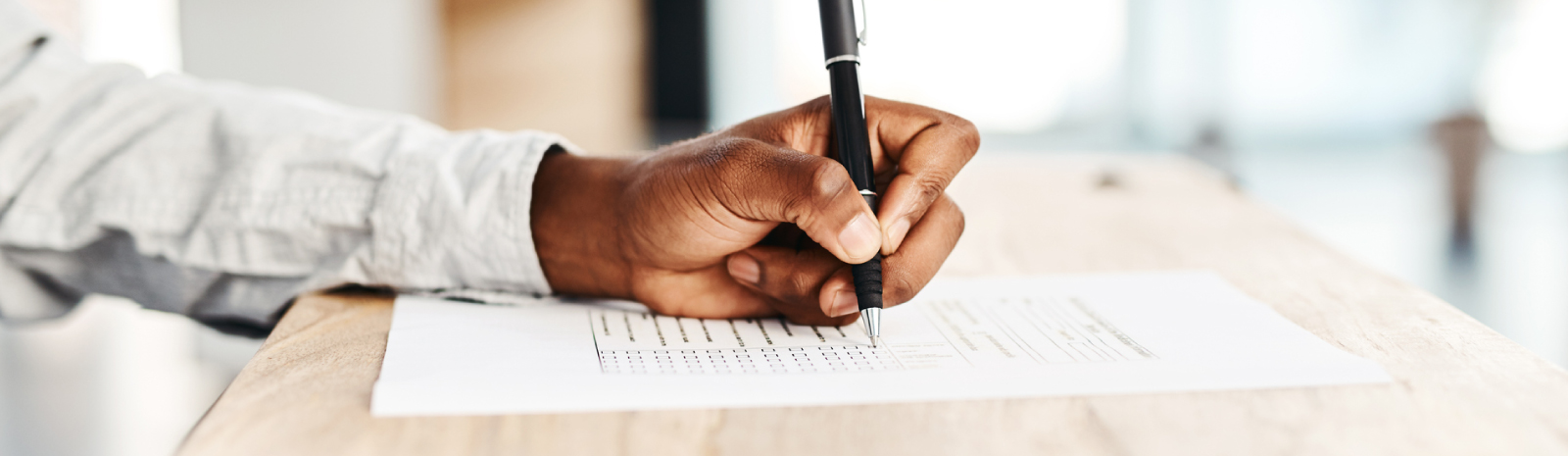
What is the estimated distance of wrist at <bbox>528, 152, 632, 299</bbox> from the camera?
52cm

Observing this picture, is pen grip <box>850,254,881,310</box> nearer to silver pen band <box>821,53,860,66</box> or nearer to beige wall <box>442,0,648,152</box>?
silver pen band <box>821,53,860,66</box>

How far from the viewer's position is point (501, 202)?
1.76ft

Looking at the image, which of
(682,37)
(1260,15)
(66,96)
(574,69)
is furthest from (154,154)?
(1260,15)

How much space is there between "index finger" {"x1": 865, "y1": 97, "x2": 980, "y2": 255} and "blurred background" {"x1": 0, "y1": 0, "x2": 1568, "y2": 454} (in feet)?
3.21

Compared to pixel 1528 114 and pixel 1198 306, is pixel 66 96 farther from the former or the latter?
pixel 1528 114

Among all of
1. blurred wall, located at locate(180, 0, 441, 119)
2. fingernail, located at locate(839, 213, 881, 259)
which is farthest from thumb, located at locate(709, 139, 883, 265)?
blurred wall, located at locate(180, 0, 441, 119)

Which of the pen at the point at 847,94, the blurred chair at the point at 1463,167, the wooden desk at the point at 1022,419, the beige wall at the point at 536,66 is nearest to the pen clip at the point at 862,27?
the pen at the point at 847,94

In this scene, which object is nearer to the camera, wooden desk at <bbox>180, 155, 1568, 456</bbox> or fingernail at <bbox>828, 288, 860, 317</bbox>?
wooden desk at <bbox>180, 155, 1568, 456</bbox>

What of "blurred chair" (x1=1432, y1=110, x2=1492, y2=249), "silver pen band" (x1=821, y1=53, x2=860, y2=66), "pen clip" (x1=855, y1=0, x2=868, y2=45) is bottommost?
"blurred chair" (x1=1432, y1=110, x2=1492, y2=249)

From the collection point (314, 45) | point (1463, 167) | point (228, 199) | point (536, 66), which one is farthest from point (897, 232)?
point (1463, 167)

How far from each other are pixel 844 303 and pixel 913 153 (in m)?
0.09

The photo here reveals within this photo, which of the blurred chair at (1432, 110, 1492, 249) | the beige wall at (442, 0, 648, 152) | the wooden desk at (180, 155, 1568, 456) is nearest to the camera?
the wooden desk at (180, 155, 1568, 456)

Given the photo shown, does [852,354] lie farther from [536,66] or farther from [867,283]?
[536,66]

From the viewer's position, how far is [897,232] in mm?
473
